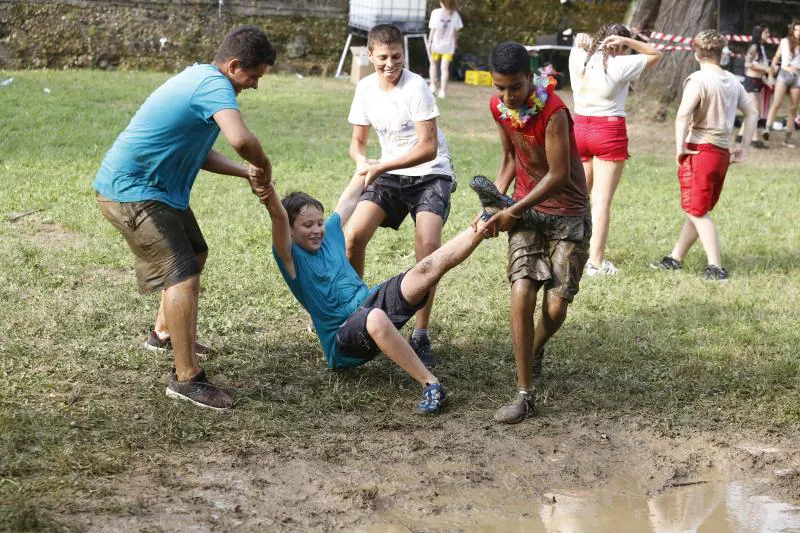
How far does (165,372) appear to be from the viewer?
5.68 metres

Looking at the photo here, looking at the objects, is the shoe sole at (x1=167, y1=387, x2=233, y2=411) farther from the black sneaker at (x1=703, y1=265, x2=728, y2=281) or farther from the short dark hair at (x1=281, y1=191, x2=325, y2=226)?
the black sneaker at (x1=703, y1=265, x2=728, y2=281)

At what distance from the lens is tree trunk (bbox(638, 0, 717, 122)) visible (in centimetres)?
1581

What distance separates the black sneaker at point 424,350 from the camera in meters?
6.01

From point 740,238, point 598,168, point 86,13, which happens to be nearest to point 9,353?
point 598,168

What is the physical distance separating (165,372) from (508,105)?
2.37 meters

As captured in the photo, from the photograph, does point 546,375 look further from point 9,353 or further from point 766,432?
point 9,353

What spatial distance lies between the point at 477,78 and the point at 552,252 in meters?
15.4

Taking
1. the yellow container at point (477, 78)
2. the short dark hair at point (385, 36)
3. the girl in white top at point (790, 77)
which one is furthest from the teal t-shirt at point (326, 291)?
the yellow container at point (477, 78)

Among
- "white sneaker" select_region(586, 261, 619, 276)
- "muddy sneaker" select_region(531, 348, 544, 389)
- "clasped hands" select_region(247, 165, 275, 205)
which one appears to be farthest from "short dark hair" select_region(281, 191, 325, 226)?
"white sneaker" select_region(586, 261, 619, 276)

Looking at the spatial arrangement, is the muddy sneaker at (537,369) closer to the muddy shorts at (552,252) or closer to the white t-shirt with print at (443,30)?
the muddy shorts at (552,252)

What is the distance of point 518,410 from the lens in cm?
525

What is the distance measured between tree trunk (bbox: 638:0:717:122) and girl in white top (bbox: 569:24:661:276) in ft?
26.4

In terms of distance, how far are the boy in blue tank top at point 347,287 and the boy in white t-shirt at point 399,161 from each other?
0.40m

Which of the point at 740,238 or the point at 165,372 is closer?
the point at 165,372
